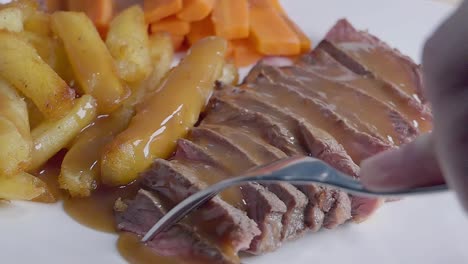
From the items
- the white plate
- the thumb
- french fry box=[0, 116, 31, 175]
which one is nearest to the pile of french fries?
french fry box=[0, 116, 31, 175]

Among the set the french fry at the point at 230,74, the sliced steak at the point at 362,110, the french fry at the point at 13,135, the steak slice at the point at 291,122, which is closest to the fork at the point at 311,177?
the steak slice at the point at 291,122

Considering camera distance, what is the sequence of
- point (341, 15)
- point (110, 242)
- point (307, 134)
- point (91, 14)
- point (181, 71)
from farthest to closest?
1. point (341, 15)
2. point (91, 14)
3. point (181, 71)
4. point (307, 134)
5. point (110, 242)

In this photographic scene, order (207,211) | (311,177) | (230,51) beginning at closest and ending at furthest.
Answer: (311,177), (207,211), (230,51)

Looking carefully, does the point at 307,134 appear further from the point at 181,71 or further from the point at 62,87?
the point at 62,87

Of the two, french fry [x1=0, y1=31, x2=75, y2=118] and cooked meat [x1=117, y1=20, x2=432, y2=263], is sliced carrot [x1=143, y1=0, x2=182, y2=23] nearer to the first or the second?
cooked meat [x1=117, y1=20, x2=432, y2=263]

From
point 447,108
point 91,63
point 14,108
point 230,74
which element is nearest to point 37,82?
point 14,108

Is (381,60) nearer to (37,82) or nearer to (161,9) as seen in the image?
(161,9)

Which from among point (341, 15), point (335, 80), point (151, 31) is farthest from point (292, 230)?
point (341, 15)

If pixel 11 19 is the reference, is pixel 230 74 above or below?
above
